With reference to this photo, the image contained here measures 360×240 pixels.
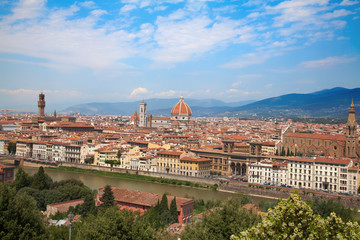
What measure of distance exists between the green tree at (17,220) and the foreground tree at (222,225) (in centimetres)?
331

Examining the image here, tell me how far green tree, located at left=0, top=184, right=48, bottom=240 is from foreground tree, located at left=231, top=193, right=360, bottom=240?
5743 millimetres

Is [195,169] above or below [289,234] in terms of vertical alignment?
→ below

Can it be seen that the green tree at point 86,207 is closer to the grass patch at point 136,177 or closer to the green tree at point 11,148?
the grass patch at point 136,177

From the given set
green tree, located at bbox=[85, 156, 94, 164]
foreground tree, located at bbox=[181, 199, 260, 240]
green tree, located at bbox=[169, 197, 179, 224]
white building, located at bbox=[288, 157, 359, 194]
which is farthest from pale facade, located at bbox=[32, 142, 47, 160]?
foreground tree, located at bbox=[181, 199, 260, 240]

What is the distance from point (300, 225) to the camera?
4383mm

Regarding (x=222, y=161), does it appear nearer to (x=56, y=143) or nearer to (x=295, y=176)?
(x=295, y=176)

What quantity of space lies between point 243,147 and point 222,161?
121 inches

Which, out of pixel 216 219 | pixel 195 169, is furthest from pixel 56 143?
pixel 216 219

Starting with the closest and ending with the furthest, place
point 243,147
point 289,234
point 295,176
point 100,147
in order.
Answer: point 289,234, point 295,176, point 243,147, point 100,147

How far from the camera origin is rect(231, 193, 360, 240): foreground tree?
439 cm

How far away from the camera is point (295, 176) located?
911 inches

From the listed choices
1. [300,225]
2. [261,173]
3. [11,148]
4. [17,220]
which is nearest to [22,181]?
[17,220]

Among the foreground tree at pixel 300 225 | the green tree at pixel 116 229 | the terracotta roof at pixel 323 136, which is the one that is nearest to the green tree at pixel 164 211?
the green tree at pixel 116 229

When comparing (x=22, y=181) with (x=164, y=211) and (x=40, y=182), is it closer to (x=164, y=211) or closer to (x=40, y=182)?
(x=40, y=182)
